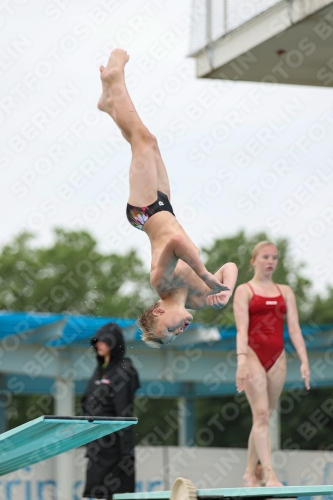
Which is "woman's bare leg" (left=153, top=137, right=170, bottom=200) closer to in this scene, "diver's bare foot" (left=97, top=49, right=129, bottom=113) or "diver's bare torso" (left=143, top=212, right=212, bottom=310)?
"diver's bare torso" (left=143, top=212, right=212, bottom=310)

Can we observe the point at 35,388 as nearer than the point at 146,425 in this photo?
Yes

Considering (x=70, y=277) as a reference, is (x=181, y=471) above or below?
below

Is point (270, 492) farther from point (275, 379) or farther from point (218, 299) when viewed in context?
point (275, 379)

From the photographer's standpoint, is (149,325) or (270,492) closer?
(270,492)

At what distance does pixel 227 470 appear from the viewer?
12328 millimetres

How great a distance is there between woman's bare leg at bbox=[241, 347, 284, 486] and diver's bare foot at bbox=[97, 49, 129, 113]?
2.85 m

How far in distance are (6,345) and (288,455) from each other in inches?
186

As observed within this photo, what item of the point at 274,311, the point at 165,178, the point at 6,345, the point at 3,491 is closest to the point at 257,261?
the point at 274,311

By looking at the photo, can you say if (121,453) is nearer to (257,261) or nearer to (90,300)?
(257,261)

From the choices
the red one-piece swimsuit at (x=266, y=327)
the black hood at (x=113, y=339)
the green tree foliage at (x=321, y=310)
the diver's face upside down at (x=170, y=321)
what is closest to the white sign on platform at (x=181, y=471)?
the red one-piece swimsuit at (x=266, y=327)

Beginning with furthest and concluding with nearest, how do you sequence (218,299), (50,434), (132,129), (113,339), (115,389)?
(113,339)
(115,389)
(132,129)
(218,299)
(50,434)

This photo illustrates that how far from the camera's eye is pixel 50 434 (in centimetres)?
597

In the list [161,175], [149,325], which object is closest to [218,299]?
[149,325]

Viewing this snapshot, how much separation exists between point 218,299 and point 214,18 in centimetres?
557
